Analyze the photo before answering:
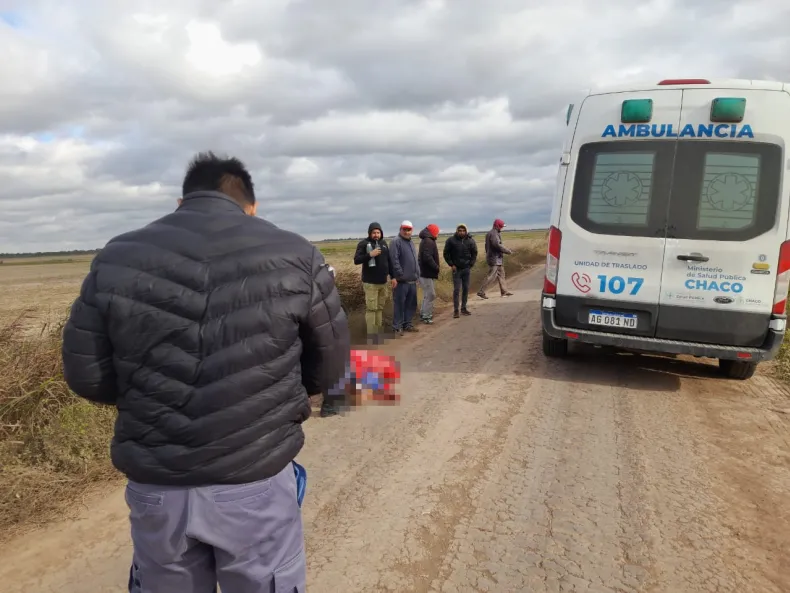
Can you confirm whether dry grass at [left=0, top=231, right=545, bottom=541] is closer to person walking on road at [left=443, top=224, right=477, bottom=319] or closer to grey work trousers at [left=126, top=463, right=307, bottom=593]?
grey work trousers at [left=126, top=463, right=307, bottom=593]

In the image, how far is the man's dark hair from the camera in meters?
1.72

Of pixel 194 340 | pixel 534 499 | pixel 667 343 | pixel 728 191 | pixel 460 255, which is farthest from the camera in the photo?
pixel 460 255

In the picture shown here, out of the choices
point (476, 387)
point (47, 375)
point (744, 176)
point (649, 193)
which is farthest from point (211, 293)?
point (744, 176)

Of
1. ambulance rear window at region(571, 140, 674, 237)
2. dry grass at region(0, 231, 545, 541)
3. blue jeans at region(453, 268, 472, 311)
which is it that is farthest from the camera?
blue jeans at region(453, 268, 472, 311)

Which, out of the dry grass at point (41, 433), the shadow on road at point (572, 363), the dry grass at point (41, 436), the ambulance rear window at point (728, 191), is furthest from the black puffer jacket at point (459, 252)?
the dry grass at point (41, 436)

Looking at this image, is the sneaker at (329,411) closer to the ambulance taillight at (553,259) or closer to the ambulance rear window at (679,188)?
the ambulance taillight at (553,259)

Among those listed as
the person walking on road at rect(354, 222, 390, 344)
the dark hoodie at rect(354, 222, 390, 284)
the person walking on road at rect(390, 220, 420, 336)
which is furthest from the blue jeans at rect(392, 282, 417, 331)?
the dark hoodie at rect(354, 222, 390, 284)

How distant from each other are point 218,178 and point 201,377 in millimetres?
669

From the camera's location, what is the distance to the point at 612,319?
18.1 feet

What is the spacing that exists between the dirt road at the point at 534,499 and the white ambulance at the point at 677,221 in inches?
30.4

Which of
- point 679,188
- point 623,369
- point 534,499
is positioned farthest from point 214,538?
point 623,369

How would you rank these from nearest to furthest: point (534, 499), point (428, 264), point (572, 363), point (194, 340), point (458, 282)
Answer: point (194, 340)
point (534, 499)
point (572, 363)
point (428, 264)
point (458, 282)

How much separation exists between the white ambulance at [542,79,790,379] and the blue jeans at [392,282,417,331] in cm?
314

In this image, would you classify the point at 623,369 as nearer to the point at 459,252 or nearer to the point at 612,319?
the point at 612,319
